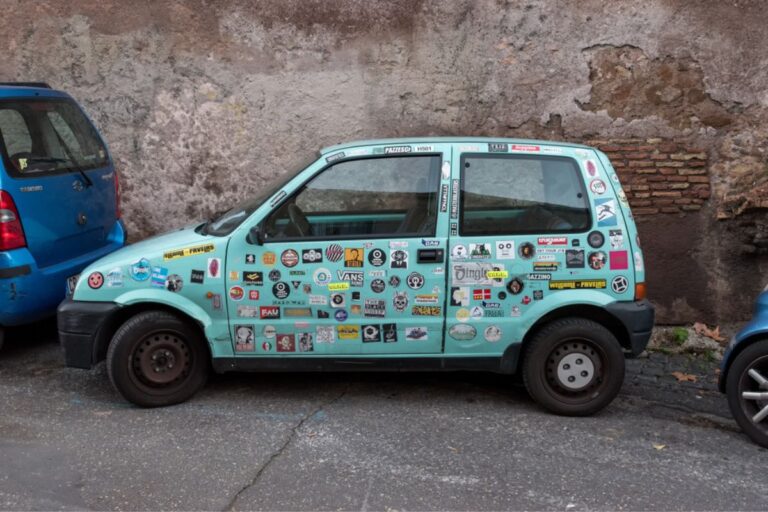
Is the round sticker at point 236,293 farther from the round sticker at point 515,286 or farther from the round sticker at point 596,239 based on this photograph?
the round sticker at point 596,239

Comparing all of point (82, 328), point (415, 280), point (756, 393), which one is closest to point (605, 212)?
point (415, 280)

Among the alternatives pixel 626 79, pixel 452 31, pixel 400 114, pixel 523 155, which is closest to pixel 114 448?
pixel 523 155

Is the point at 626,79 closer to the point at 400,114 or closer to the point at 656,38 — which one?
the point at 656,38

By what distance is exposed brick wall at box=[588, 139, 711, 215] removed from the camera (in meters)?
7.39

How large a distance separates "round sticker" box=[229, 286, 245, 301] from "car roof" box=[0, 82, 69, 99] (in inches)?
97.1

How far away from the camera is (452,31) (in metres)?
7.67

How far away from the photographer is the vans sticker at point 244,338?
521cm

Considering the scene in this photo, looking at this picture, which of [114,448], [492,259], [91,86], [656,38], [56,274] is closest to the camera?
[114,448]

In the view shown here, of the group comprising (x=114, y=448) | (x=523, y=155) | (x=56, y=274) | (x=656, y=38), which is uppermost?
(x=656, y=38)

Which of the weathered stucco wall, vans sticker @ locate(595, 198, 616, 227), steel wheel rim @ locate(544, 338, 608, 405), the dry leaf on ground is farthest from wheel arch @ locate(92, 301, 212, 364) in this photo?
the dry leaf on ground

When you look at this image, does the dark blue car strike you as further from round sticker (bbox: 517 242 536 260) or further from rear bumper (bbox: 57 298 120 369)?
rear bumper (bbox: 57 298 120 369)

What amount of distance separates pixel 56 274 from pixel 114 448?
1798 millimetres

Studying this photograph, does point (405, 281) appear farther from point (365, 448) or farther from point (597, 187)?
point (597, 187)

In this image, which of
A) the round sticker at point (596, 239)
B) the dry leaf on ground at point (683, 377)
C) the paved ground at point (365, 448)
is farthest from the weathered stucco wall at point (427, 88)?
the round sticker at point (596, 239)
